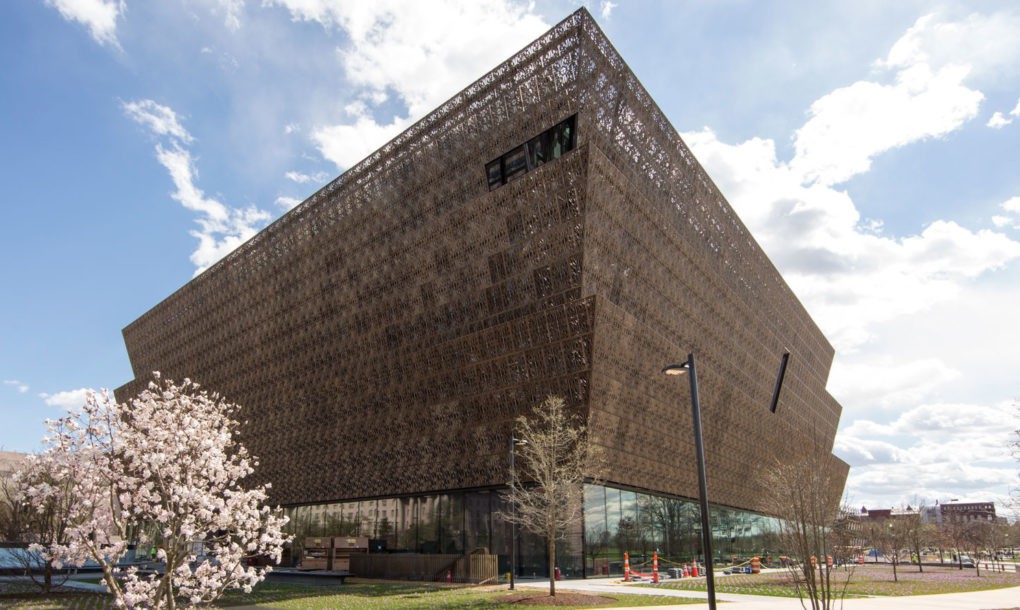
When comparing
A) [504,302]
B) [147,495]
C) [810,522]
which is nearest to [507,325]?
[504,302]

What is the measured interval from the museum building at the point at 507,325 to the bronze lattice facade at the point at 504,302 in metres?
0.20

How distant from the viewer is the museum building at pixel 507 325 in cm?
4166

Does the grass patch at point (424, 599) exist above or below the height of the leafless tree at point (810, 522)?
below

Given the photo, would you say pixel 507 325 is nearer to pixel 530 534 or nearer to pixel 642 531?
pixel 530 534

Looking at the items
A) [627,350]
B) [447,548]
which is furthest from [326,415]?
[627,350]

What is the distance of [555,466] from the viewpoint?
3341 centimetres

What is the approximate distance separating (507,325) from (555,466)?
1288cm

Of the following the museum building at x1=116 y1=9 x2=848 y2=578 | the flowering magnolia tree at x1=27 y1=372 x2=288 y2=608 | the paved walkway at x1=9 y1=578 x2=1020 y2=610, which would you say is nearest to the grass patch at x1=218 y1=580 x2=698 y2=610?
the paved walkway at x1=9 y1=578 x2=1020 y2=610

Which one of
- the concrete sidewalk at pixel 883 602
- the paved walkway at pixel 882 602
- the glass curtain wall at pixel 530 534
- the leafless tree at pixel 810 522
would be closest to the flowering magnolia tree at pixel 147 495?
the leafless tree at pixel 810 522

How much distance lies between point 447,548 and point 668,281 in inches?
1125

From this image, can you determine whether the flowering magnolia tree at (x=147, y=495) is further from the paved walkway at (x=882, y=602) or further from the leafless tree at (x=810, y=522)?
the paved walkway at (x=882, y=602)

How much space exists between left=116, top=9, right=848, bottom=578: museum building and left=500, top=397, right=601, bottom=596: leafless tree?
1.97 metres

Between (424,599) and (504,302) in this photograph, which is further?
(504,302)

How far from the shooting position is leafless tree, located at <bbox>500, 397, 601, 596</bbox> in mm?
32312
